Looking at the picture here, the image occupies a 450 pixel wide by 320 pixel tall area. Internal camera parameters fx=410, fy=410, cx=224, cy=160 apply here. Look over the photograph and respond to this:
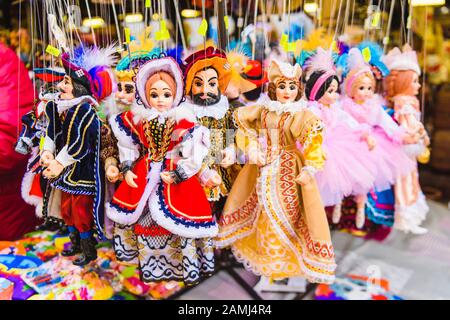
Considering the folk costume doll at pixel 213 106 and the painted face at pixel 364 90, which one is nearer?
the folk costume doll at pixel 213 106

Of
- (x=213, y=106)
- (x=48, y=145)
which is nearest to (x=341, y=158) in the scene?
(x=213, y=106)

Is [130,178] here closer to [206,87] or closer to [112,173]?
[112,173]

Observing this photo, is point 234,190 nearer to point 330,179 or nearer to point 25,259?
point 330,179

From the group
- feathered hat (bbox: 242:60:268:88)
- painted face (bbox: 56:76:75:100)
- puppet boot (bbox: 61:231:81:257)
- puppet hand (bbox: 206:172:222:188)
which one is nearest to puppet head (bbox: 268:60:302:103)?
feathered hat (bbox: 242:60:268:88)

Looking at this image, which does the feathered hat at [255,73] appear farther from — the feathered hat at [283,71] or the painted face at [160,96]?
the painted face at [160,96]

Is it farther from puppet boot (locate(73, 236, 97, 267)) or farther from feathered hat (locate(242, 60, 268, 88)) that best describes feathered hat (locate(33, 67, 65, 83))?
feathered hat (locate(242, 60, 268, 88))

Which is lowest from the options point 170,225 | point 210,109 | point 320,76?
point 170,225

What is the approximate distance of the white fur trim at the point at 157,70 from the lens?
4.35 ft

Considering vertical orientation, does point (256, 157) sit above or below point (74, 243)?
above

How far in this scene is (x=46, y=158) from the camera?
1.42m

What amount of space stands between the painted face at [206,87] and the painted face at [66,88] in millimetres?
420

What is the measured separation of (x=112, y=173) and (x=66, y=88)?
0.33m

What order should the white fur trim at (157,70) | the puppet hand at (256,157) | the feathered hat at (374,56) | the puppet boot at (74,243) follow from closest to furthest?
the white fur trim at (157,70) < the puppet hand at (256,157) < the puppet boot at (74,243) < the feathered hat at (374,56)

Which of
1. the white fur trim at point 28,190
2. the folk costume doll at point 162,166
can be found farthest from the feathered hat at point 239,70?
the white fur trim at point 28,190
